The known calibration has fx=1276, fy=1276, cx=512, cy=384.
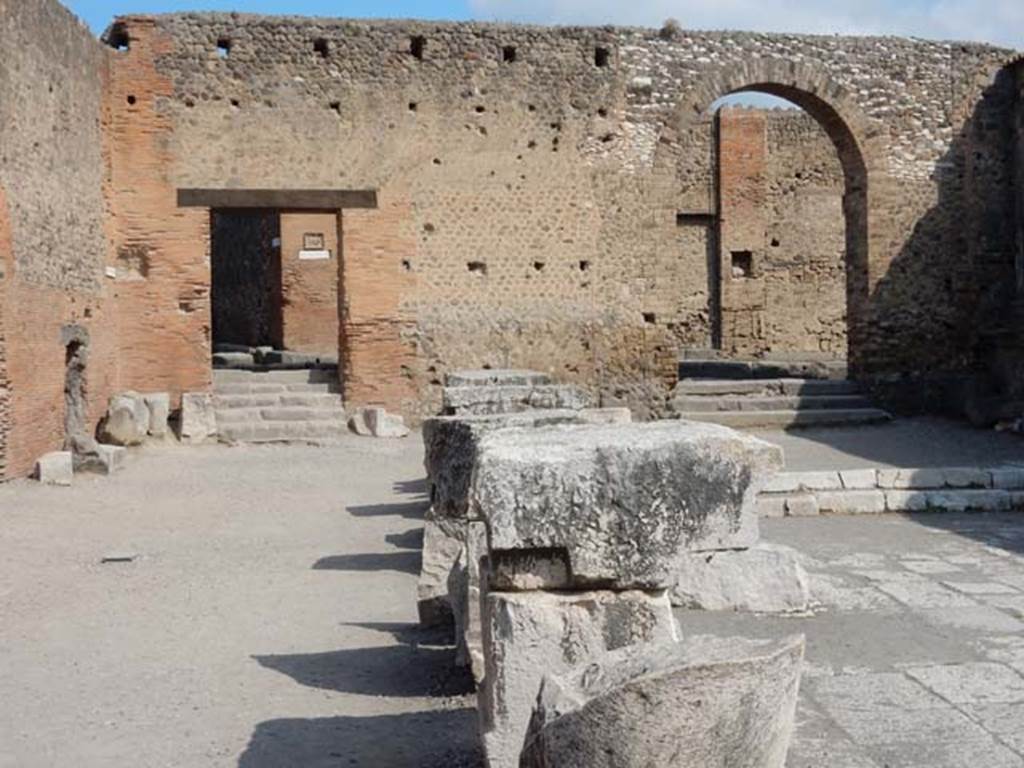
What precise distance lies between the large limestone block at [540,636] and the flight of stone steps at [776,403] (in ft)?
40.0

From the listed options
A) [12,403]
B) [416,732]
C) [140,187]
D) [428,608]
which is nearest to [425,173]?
[140,187]

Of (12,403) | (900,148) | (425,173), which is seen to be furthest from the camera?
(900,148)

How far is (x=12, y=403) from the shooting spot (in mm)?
11875

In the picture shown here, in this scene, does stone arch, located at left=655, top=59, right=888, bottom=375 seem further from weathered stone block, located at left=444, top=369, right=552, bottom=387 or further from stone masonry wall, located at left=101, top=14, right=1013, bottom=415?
weathered stone block, located at left=444, top=369, right=552, bottom=387

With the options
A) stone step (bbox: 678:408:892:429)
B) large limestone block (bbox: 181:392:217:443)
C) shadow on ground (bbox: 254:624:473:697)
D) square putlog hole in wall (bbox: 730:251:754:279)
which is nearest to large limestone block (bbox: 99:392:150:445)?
large limestone block (bbox: 181:392:217:443)

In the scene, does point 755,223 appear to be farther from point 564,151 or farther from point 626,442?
point 626,442

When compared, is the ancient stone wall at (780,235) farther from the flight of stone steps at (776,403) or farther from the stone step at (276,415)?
the stone step at (276,415)

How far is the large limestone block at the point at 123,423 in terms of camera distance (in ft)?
46.6

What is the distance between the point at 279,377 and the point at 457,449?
33.2 feet

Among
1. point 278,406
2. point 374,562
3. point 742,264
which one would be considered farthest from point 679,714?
point 742,264

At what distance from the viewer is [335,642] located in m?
6.14

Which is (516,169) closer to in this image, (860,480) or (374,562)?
(860,480)

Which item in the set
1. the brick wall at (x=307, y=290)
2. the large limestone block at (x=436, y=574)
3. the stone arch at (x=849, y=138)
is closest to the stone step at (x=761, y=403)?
the stone arch at (x=849, y=138)

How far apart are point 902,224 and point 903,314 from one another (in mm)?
1208
